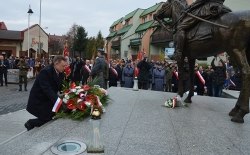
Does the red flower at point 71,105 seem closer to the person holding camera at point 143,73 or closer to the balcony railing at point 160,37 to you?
the person holding camera at point 143,73

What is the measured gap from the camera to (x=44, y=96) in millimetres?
6680

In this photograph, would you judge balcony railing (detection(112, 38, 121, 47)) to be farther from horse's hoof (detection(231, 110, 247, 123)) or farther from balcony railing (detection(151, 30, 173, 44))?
horse's hoof (detection(231, 110, 247, 123))

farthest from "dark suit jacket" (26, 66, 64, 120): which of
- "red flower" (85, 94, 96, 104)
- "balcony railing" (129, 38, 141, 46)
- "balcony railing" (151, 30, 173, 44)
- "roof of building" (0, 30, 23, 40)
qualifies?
"roof of building" (0, 30, 23, 40)

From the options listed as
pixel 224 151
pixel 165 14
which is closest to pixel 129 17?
pixel 165 14

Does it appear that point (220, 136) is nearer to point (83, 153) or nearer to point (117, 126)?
point (117, 126)

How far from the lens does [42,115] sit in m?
6.61

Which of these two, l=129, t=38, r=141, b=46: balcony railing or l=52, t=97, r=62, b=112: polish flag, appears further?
l=129, t=38, r=141, b=46: balcony railing

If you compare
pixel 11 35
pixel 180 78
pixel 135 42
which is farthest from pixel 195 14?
pixel 11 35

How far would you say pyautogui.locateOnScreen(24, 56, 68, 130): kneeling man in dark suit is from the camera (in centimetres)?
656

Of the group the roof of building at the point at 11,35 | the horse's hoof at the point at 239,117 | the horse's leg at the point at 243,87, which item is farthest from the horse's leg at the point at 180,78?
the roof of building at the point at 11,35

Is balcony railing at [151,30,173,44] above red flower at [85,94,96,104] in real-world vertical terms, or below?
above

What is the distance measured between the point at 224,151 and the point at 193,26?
444 centimetres

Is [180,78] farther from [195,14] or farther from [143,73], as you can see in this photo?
[143,73]

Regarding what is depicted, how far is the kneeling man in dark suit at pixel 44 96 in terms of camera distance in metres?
6.56
